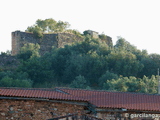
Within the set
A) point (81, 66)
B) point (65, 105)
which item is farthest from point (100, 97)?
point (81, 66)

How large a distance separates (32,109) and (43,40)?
123 ft

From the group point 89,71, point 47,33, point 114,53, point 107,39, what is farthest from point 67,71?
point 107,39

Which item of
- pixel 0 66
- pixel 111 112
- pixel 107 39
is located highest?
pixel 107 39

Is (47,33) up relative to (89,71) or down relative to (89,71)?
up

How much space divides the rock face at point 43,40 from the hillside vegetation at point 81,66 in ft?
6.05

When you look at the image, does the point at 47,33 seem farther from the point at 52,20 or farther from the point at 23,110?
the point at 23,110

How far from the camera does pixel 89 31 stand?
198 feet

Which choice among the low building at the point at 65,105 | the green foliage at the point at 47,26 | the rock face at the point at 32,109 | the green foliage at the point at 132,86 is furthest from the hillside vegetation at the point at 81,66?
the rock face at the point at 32,109

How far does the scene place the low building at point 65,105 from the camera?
61.9 feet

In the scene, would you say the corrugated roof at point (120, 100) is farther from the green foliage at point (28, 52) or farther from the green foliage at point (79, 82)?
the green foliage at point (28, 52)

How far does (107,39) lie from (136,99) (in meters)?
40.4

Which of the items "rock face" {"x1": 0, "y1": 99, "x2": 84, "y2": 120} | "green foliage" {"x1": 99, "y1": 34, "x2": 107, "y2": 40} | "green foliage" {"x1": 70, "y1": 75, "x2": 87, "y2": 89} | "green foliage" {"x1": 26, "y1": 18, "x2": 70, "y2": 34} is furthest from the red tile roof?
"green foliage" {"x1": 99, "y1": 34, "x2": 107, "y2": 40}

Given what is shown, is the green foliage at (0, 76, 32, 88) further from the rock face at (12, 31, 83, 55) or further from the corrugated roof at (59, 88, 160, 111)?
the corrugated roof at (59, 88, 160, 111)

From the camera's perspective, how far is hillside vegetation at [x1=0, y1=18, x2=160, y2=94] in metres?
45.3
